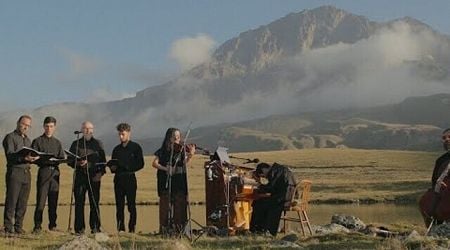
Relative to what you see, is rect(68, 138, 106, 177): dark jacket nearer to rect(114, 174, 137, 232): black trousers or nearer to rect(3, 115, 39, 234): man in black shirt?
rect(114, 174, 137, 232): black trousers

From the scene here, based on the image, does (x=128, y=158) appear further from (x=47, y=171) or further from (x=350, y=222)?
(x=350, y=222)

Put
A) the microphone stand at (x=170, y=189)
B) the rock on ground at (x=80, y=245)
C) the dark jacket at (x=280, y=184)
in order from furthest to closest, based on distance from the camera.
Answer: the dark jacket at (x=280, y=184) → the microphone stand at (x=170, y=189) → the rock on ground at (x=80, y=245)

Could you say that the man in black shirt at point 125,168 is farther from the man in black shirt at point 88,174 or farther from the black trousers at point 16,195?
the black trousers at point 16,195

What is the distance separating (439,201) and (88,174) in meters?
7.55

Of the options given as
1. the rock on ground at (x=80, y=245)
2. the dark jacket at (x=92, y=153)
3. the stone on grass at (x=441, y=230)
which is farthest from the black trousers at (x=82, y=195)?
the stone on grass at (x=441, y=230)

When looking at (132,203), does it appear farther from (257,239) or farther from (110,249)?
(110,249)

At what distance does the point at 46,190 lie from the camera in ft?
48.4

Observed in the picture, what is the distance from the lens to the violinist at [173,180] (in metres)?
14.8

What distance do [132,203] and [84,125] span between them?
208cm

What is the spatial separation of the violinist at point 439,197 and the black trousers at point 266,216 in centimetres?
312

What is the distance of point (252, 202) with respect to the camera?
15531mm

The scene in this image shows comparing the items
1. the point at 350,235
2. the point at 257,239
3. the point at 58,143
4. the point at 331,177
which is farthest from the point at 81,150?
the point at 331,177

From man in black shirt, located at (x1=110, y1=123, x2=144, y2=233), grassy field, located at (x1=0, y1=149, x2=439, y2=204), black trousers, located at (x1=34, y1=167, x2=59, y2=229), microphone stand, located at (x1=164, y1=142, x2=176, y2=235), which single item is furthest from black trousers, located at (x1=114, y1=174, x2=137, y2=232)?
grassy field, located at (x1=0, y1=149, x2=439, y2=204)

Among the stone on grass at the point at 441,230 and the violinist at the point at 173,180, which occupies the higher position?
the violinist at the point at 173,180
